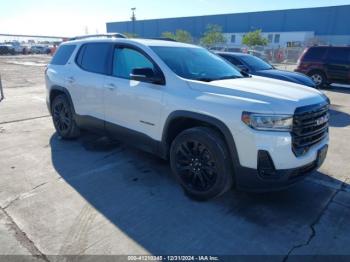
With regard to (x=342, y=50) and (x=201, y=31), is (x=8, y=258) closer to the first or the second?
(x=342, y=50)

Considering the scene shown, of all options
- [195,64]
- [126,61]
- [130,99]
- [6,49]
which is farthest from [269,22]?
[130,99]

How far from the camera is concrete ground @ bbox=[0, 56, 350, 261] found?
9.11 feet

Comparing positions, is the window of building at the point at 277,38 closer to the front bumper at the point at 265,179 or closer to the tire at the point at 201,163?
the tire at the point at 201,163

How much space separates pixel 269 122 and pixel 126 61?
2.32m

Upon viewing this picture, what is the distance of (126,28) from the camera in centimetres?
8044

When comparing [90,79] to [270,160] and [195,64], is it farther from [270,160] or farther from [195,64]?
[270,160]

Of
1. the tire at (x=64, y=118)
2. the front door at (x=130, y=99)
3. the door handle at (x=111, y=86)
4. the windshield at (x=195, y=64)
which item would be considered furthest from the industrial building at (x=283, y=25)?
the door handle at (x=111, y=86)

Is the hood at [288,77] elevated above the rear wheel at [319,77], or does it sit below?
above

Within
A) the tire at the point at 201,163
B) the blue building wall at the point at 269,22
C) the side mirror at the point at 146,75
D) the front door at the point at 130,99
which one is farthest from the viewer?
Answer: the blue building wall at the point at 269,22

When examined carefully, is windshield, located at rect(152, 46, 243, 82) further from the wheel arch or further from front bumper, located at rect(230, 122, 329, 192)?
the wheel arch

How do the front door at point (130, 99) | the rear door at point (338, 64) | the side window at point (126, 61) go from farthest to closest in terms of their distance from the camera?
1. the rear door at point (338, 64)
2. the side window at point (126, 61)
3. the front door at point (130, 99)

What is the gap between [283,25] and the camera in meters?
58.2

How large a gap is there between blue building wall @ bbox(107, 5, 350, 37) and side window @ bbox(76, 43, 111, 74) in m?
58.0

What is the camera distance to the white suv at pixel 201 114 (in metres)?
2.99
